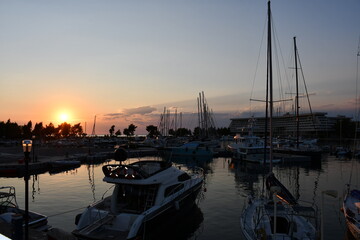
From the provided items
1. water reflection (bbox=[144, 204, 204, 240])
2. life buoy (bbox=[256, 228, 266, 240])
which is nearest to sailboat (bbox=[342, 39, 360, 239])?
life buoy (bbox=[256, 228, 266, 240])

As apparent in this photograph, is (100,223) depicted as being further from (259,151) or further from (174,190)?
(259,151)

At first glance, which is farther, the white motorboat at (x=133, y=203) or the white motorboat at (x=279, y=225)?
the white motorboat at (x=133, y=203)

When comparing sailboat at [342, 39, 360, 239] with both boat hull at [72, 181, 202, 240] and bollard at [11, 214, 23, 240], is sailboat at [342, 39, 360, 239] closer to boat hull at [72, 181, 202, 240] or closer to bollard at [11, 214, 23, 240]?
boat hull at [72, 181, 202, 240]

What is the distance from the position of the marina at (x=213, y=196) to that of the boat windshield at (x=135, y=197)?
5.52ft

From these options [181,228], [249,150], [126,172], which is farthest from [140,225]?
[249,150]

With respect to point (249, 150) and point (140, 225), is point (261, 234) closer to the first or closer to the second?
point (140, 225)

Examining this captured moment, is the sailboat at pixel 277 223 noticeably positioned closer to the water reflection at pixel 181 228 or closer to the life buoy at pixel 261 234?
the life buoy at pixel 261 234

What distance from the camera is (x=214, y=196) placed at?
26.8 m

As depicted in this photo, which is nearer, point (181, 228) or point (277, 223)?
point (277, 223)

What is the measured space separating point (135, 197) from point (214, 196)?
497 inches

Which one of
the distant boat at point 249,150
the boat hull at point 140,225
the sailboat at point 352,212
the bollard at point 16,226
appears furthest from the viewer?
the distant boat at point 249,150

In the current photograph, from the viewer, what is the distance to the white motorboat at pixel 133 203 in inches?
527

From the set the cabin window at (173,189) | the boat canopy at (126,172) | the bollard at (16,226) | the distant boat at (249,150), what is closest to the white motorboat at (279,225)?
the cabin window at (173,189)

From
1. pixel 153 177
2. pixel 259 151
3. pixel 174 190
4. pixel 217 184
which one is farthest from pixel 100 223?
pixel 259 151
